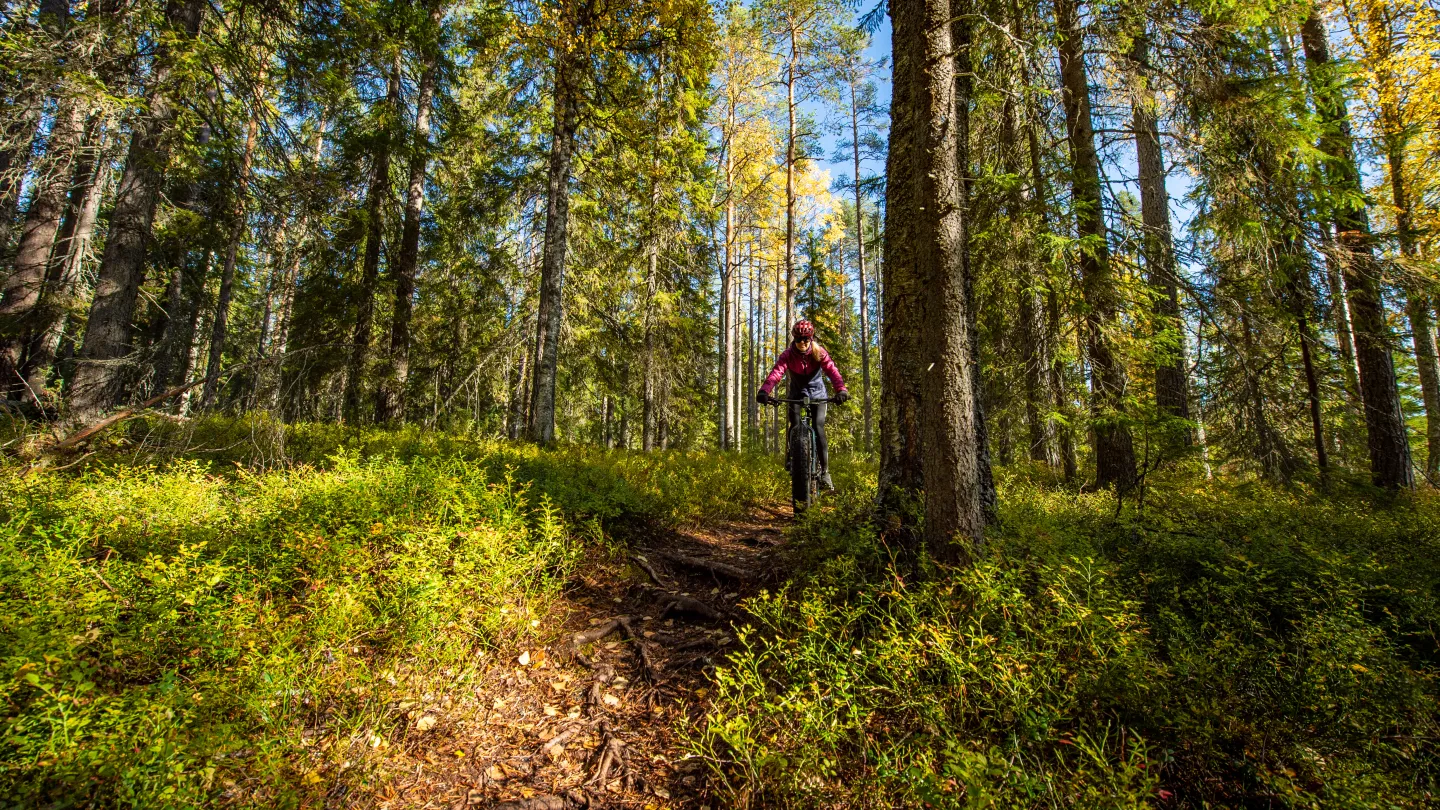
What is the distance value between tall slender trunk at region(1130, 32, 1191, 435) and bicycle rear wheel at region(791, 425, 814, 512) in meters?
3.50

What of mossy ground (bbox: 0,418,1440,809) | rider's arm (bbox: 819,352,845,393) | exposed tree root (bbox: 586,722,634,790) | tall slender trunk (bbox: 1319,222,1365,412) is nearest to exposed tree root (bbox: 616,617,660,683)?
mossy ground (bbox: 0,418,1440,809)

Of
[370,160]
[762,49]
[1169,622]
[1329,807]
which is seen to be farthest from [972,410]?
[762,49]

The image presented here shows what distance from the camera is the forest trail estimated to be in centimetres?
225

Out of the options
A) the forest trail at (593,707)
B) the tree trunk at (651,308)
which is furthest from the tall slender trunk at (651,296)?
the forest trail at (593,707)

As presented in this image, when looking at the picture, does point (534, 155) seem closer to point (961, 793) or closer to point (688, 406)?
point (688, 406)

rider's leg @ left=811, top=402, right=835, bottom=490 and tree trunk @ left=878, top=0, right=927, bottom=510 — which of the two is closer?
tree trunk @ left=878, top=0, right=927, bottom=510

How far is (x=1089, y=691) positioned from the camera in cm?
216

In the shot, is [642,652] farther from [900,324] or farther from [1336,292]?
[1336,292]

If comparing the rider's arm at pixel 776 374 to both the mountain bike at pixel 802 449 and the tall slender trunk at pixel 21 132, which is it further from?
the tall slender trunk at pixel 21 132

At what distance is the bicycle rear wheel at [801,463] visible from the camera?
225 inches

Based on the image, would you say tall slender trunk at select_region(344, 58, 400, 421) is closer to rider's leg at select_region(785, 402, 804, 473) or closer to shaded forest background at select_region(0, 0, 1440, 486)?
shaded forest background at select_region(0, 0, 1440, 486)

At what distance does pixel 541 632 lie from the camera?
3.32m

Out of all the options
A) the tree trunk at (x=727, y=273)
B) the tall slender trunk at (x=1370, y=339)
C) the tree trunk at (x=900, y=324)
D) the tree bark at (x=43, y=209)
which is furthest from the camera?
the tree trunk at (x=727, y=273)

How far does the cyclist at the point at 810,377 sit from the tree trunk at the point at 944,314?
7.90 feet
